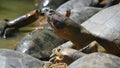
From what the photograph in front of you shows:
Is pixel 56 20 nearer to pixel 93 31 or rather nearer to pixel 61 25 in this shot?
pixel 61 25

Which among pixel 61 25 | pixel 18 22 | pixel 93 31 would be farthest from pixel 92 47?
pixel 18 22

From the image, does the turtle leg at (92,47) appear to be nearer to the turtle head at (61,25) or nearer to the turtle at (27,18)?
the turtle head at (61,25)

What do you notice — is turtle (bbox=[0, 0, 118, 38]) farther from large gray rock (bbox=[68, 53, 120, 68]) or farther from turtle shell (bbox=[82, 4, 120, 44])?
large gray rock (bbox=[68, 53, 120, 68])

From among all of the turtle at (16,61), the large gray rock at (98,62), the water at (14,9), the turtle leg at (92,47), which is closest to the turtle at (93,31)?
the turtle leg at (92,47)

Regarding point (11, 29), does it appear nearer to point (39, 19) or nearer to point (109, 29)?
point (39, 19)

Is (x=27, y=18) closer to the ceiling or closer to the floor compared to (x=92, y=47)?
closer to the ceiling

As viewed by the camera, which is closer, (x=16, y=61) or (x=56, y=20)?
(x=16, y=61)
